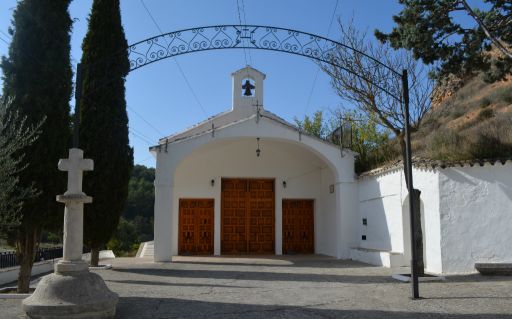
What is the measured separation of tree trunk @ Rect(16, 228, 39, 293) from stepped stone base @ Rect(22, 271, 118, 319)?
3232 mm

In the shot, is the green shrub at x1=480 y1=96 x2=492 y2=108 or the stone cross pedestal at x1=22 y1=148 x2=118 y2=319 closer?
the stone cross pedestal at x1=22 y1=148 x2=118 y2=319

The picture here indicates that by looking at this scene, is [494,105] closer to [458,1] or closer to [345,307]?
[458,1]

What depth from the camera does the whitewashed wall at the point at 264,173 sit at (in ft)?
60.1

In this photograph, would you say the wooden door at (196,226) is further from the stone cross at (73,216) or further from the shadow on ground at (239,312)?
the stone cross at (73,216)

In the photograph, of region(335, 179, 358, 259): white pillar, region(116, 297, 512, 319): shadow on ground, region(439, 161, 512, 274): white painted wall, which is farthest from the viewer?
region(335, 179, 358, 259): white pillar

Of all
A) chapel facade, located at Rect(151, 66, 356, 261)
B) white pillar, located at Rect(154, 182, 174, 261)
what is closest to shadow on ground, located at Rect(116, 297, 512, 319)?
white pillar, located at Rect(154, 182, 174, 261)

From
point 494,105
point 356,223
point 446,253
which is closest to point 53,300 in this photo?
point 446,253

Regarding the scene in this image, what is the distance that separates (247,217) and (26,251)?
10.5 meters

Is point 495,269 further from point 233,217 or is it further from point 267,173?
point 233,217

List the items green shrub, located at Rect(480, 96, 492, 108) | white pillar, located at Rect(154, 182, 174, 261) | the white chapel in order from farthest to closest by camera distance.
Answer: green shrub, located at Rect(480, 96, 492, 108) → white pillar, located at Rect(154, 182, 174, 261) → the white chapel

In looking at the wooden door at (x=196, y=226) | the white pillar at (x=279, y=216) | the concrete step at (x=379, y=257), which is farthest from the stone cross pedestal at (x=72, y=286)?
the white pillar at (x=279, y=216)

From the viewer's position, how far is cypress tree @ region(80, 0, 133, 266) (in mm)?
12727

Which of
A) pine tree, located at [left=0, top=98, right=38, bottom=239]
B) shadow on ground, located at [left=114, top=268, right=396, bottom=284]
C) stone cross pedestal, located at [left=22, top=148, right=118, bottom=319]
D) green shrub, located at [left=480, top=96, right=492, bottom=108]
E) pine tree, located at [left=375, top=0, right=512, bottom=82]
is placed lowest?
shadow on ground, located at [left=114, top=268, right=396, bottom=284]

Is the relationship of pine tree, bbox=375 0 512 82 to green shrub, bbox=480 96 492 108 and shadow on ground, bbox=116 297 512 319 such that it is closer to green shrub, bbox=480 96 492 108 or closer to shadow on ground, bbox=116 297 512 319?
shadow on ground, bbox=116 297 512 319
